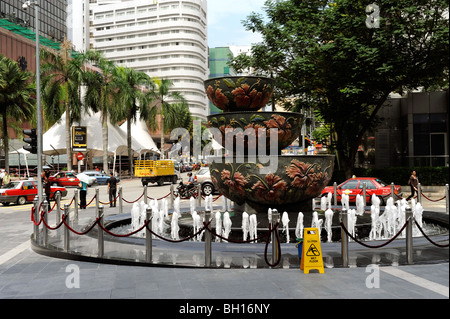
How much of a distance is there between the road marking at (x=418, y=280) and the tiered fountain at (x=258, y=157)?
400 cm

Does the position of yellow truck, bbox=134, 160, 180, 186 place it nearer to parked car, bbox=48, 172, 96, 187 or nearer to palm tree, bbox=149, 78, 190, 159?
parked car, bbox=48, 172, 96, 187

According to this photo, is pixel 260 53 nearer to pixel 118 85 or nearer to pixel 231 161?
pixel 231 161

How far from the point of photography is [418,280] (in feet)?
24.8

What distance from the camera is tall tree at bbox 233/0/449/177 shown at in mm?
24734

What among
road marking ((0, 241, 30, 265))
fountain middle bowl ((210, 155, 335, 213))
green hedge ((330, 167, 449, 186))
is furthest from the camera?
green hedge ((330, 167, 449, 186))

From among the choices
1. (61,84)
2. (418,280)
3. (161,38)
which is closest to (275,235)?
(418,280)

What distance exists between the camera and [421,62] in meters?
26.2

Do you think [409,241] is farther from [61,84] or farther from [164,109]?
[164,109]

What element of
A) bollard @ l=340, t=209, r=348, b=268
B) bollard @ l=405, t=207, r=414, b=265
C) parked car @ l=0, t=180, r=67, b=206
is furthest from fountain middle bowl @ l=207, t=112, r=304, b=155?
parked car @ l=0, t=180, r=67, b=206

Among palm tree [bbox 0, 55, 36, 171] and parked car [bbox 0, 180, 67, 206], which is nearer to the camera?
parked car [bbox 0, 180, 67, 206]

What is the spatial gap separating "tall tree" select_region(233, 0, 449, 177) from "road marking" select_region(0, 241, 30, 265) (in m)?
18.5

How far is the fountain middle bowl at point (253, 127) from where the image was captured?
39.9 feet
